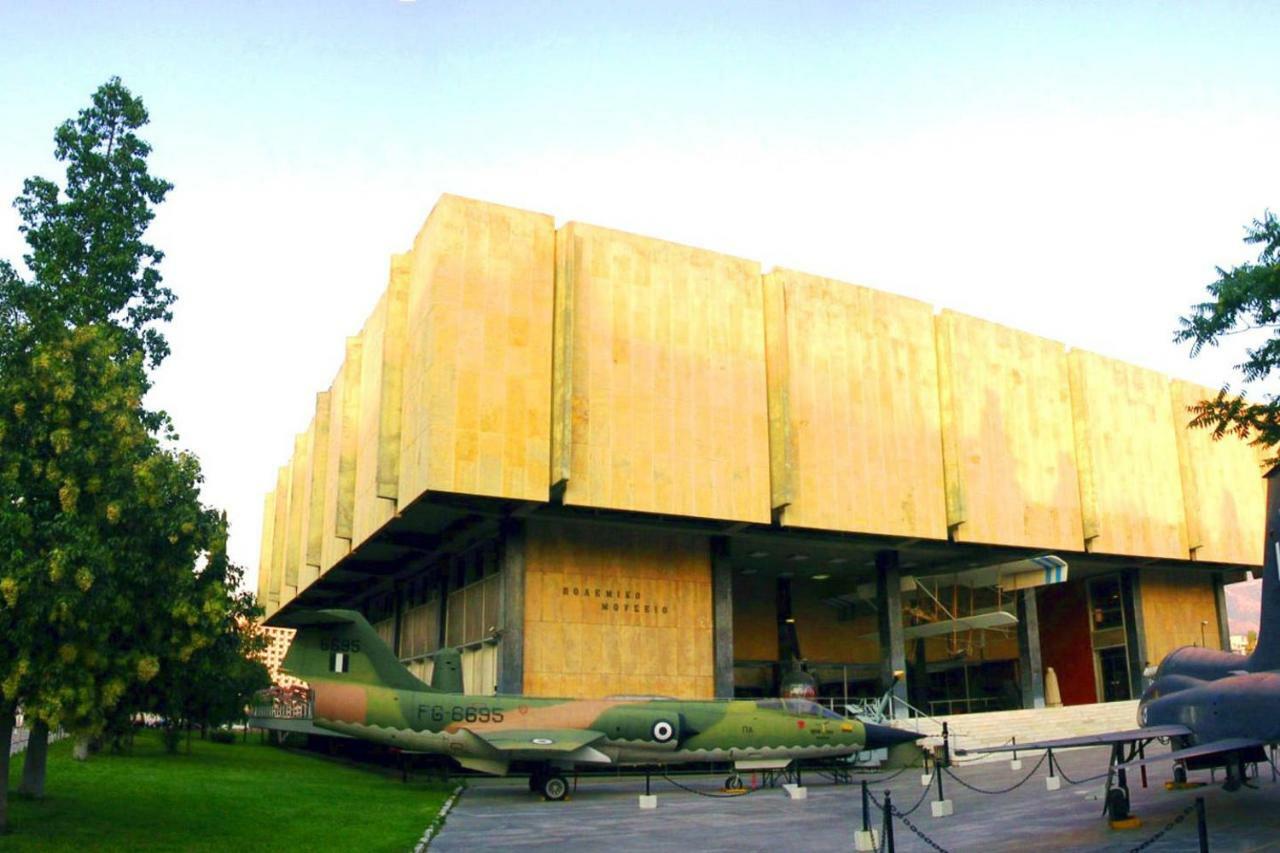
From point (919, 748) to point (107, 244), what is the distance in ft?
120

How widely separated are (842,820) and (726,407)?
23.4 metres

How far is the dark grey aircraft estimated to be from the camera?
17516mm

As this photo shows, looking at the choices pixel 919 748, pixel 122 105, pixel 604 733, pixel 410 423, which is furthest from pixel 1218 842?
pixel 122 105

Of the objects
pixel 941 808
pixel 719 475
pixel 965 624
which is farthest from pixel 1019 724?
pixel 941 808

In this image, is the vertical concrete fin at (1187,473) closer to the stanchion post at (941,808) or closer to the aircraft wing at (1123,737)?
the stanchion post at (941,808)

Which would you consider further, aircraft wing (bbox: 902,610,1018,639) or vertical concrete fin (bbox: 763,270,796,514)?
aircraft wing (bbox: 902,610,1018,639)

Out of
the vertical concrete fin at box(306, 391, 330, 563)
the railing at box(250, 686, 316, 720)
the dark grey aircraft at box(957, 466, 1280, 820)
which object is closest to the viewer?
the dark grey aircraft at box(957, 466, 1280, 820)

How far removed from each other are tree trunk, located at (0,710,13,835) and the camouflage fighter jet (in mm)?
10268

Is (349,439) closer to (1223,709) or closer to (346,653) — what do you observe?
(346,653)

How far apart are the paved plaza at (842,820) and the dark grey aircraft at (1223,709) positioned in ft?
4.11

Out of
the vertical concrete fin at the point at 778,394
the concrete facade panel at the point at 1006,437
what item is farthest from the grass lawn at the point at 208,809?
the concrete facade panel at the point at 1006,437

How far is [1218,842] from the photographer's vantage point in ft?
54.5

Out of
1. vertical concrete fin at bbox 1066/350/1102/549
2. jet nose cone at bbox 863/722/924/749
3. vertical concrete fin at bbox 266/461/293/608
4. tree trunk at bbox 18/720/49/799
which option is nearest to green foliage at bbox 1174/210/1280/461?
jet nose cone at bbox 863/722/924/749

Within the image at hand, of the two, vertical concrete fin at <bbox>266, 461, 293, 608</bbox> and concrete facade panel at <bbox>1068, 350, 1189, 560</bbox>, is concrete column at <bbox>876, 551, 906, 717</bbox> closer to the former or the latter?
concrete facade panel at <bbox>1068, 350, 1189, 560</bbox>
